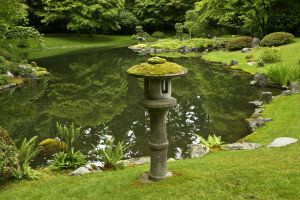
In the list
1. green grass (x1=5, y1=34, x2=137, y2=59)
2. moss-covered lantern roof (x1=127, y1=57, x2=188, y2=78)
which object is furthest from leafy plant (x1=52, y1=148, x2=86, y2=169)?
green grass (x1=5, y1=34, x2=137, y2=59)

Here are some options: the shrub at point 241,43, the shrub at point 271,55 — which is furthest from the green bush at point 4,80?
the shrub at point 241,43

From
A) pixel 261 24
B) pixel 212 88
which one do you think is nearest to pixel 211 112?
pixel 212 88

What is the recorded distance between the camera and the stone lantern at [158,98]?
4809 millimetres

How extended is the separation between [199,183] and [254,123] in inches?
251

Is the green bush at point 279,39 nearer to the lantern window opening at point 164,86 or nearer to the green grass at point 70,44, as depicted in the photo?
the green grass at point 70,44

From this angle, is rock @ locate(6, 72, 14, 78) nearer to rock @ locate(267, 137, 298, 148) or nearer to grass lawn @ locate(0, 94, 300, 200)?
grass lawn @ locate(0, 94, 300, 200)

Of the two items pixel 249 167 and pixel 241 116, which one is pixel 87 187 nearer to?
pixel 249 167

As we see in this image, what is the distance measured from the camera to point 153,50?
36750 millimetres

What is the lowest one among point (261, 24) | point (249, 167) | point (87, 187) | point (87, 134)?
point (87, 134)

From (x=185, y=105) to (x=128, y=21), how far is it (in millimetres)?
41133

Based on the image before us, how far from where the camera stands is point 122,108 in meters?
13.6

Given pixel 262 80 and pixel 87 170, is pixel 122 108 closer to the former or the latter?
pixel 87 170

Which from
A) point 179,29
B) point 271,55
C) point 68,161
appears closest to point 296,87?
point 271,55

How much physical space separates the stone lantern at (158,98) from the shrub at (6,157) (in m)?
3.02
